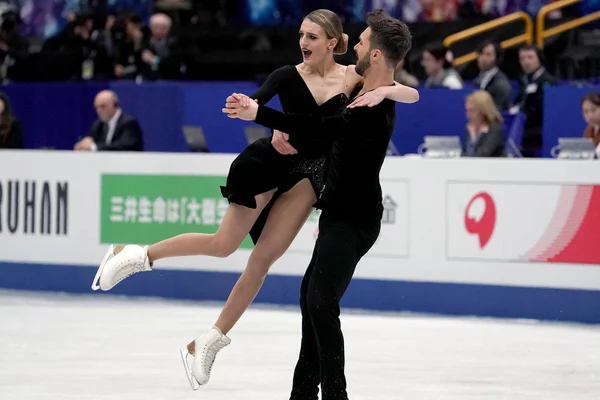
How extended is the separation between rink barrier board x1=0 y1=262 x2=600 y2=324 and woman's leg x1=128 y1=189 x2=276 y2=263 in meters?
3.65

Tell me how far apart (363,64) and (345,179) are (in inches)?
17.7

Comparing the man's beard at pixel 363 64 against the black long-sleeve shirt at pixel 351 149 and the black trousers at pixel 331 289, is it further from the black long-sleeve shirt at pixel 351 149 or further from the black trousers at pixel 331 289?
the black trousers at pixel 331 289

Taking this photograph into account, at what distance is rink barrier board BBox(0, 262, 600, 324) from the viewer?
29.6 ft

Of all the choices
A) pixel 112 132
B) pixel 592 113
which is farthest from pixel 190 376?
pixel 112 132

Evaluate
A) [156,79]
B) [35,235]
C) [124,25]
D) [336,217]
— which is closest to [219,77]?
[156,79]

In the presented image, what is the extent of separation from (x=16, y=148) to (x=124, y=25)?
4.03 m

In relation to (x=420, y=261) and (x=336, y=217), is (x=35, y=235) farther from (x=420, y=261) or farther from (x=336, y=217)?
(x=336, y=217)

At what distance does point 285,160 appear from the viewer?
5758 millimetres

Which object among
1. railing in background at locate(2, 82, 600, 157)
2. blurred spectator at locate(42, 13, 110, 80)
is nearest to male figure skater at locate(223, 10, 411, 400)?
railing in background at locate(2, 82, 600, 157)

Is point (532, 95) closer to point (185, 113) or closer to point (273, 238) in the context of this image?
point (185, 113)

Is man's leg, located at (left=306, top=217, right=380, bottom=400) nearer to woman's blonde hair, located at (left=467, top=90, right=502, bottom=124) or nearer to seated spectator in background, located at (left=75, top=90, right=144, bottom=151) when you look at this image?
woman's blonde hair, located at (left=467, top=90, right=502, bottom=124)

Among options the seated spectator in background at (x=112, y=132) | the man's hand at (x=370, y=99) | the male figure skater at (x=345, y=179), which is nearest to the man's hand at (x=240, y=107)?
the male figure skater at (x=345, y=179)

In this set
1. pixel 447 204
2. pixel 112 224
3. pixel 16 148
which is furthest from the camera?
pixel 16 148

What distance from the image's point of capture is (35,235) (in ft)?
34.4
